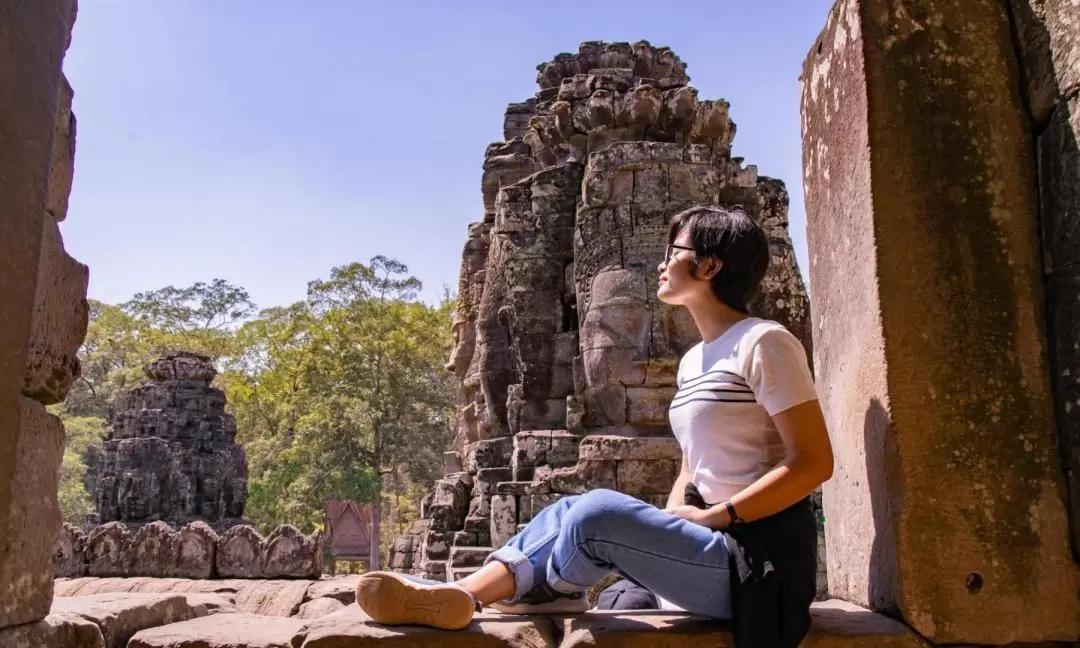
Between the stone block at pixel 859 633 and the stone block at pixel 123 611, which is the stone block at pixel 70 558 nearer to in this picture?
the stone block at pixel 123 611

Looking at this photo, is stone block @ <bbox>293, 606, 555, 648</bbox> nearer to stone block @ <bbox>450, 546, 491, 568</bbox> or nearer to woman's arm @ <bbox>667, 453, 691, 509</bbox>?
woman's arm @ <bbox>667, 453, 691, 509</bbox>

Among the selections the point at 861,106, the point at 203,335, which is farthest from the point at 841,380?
the point at 203,335

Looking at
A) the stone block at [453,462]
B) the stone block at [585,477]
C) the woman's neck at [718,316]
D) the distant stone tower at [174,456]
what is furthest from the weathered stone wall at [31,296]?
the distant stone tower at [174,456]

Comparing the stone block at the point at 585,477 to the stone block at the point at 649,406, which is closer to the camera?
the stone block at the point at 585,477

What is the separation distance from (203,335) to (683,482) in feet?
126

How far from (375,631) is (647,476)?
19.1ft

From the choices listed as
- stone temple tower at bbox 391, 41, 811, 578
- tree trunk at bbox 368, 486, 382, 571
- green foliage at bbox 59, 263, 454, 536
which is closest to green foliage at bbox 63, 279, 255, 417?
green foliage at bbox 59, 263, 454, 536

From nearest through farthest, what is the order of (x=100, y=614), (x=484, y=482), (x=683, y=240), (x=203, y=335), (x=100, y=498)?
(x=683, y=240), (x=100, y=614), (x=484, y=482), (x=100, y=498), (x=203, y=335)

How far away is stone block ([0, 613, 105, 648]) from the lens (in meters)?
2.49

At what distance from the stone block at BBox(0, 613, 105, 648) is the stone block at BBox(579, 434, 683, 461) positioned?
5.41 metres

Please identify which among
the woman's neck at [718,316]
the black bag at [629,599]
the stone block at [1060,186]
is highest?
the stone block at [1060,186]

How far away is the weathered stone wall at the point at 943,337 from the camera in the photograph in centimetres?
242

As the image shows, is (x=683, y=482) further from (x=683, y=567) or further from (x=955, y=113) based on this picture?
(x=955, y=113)

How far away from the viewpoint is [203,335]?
3850 centimetres
